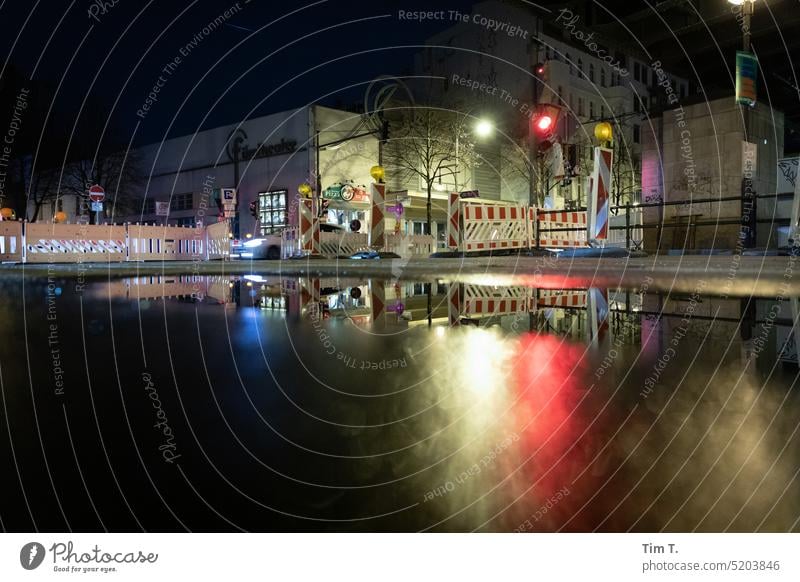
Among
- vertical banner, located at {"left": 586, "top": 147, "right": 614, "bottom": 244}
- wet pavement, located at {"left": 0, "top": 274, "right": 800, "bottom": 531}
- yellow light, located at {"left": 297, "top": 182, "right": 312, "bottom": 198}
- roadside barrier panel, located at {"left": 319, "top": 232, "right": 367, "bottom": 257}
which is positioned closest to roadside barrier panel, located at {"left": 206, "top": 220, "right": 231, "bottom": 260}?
roadside barrier panel, located at {"left": 319, "top": 232, "right": 367, "bottom": 257}

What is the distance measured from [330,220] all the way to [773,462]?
104ft

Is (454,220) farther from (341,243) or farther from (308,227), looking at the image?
(341,243)

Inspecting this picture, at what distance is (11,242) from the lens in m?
21.1

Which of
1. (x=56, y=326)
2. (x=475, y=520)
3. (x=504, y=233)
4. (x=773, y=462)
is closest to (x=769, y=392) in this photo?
(x=773, y=462)

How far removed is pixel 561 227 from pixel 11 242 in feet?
61.8

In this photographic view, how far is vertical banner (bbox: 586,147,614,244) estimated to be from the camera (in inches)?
513

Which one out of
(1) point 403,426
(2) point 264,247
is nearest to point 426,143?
(2) point 264,247

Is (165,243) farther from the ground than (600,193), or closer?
closer

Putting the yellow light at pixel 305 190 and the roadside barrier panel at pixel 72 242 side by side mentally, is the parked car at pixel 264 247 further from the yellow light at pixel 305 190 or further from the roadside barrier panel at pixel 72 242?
the roadside barrier panel at pixel 72 242

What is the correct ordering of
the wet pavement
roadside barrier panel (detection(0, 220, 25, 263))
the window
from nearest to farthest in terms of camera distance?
the wet pavement, roadside barrier panel (detection(0, 220, 25, 263)), the window

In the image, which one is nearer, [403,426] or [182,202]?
[403,426]

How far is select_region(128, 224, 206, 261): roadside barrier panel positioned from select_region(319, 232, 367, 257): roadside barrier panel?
561cm

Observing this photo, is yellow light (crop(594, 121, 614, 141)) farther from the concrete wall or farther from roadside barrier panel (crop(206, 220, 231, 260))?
roadside barrier panel (crop(206, 220, 231, 260))
